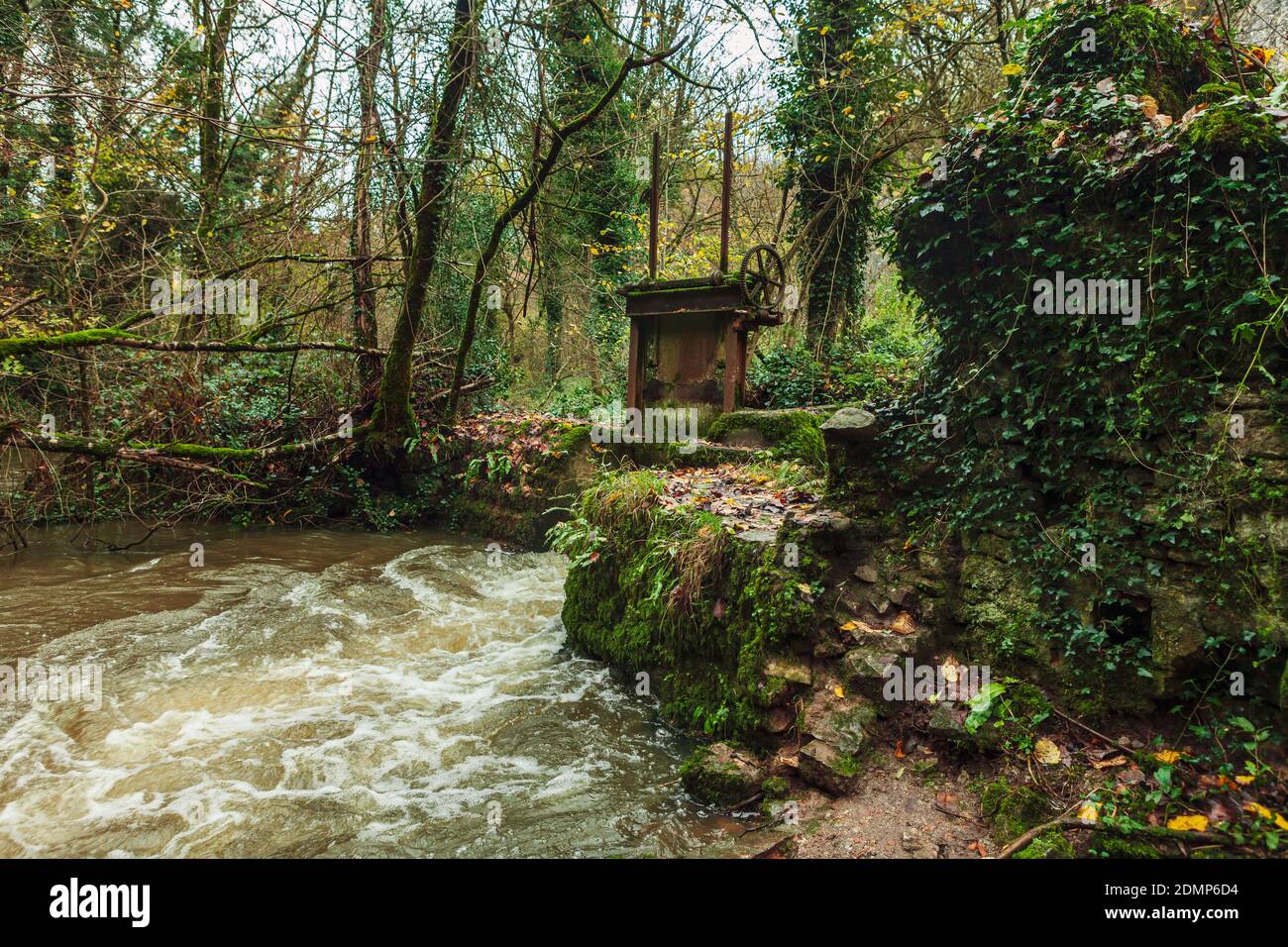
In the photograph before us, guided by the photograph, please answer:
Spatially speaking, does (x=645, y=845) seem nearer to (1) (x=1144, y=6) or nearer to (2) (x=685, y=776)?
(2) (x=685, y=776)

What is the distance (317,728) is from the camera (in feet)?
15.9

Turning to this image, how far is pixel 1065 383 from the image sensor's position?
378 cm

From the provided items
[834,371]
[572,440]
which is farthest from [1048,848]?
[834,371]

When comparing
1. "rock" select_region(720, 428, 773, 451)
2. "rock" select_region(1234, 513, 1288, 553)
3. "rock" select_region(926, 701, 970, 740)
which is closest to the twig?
"rock" select_region(926, 701, 970, 740)

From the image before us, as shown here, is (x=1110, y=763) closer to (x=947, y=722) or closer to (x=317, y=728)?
(x=947, y=722)

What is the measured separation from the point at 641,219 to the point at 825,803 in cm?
1299

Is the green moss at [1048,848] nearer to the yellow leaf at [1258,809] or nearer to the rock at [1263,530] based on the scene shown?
the yellow leaf at [1258,809]

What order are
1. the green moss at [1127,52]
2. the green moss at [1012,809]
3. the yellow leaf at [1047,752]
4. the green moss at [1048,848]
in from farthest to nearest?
1. the green moss at [1127,52]
2. the yellow leaf at [1047,752]
3. the green moss at [1012,809]
4. the green moss at [1048,848]

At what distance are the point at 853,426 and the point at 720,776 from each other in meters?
2.52

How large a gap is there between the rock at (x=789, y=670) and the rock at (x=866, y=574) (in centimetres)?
76

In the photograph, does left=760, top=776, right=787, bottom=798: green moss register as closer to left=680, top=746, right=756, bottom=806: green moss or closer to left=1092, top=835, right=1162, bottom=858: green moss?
left=680, top=746, right=756, bottom=806: green moss

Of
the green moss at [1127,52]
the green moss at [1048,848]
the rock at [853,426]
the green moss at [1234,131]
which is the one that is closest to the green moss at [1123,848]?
the green moss at [1048,848]

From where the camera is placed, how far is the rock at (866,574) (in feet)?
14.9

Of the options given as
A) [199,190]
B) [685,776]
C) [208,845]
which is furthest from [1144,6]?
[199,190]
